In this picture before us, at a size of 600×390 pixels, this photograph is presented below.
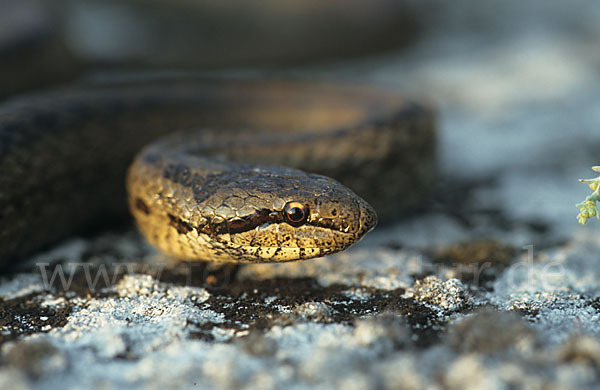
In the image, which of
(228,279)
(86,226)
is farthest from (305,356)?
(86,226)

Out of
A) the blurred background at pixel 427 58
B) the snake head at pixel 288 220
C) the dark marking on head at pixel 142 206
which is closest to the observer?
the snake head at pixel 288 220

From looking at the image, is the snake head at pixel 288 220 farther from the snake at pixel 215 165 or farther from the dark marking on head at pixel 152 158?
the dark marking on head at pixel 152 158

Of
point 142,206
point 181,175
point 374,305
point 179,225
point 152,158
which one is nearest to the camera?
point 374,305

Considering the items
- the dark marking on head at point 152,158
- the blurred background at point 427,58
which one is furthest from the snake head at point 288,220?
the blurred background at point 427,58

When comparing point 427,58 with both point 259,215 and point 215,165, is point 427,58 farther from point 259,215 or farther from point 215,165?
point 259,215

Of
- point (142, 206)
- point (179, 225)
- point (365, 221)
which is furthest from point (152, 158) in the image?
point (365, 221)

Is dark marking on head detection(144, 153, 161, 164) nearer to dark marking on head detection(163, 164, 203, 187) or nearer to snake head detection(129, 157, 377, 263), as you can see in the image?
dark marking on head detection(163, 164, 203, 187)

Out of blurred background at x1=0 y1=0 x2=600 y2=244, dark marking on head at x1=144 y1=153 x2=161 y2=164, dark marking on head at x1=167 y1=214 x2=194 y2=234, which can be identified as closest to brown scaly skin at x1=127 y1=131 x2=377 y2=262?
dark marking on head at x1=167 y1=214 x2=194 y2=234
